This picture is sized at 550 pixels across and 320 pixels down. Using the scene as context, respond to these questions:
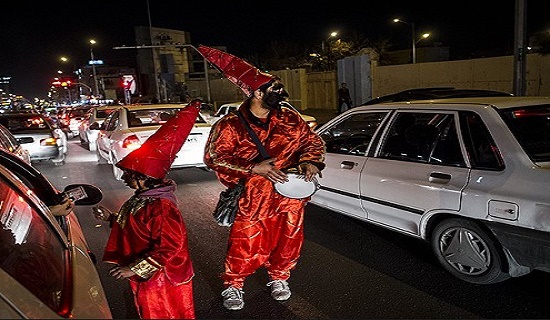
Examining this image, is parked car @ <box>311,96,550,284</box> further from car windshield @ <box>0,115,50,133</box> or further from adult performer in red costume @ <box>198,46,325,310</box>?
car windshield @ <box>0,115,50,133</box>

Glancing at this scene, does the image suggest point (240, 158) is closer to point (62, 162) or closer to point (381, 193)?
point (381, 193)

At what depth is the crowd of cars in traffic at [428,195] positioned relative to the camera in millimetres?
2072

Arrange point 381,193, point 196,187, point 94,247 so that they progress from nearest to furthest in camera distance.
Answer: point 381,193
point 94,247
point 196,187

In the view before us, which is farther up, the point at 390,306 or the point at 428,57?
the point at 428,57

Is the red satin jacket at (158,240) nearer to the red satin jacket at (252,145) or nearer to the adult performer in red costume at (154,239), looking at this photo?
the adult performer in red costume at (154,239)

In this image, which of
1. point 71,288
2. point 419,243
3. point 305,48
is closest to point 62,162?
point 419,243

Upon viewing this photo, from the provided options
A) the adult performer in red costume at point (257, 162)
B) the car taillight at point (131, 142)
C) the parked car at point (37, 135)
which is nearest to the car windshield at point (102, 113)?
the parked car at point (37, 135)

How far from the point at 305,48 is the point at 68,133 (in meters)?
25.3

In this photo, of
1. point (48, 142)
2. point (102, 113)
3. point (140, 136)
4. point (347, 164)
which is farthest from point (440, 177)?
point (102, 113)

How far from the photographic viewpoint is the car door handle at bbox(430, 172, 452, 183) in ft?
12.9

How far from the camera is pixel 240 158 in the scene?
11.3ft

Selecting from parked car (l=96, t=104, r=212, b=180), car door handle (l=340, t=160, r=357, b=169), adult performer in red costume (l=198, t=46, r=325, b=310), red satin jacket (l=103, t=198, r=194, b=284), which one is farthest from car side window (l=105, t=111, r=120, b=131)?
red satin jacket (l=103, t=198, r=194, b=284)

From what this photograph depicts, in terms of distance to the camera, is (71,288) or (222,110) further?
(222,110)

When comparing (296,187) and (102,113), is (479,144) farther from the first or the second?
(102,113)
